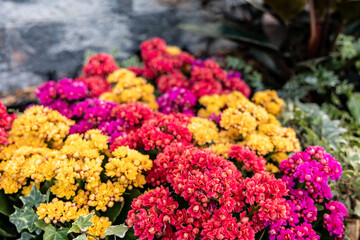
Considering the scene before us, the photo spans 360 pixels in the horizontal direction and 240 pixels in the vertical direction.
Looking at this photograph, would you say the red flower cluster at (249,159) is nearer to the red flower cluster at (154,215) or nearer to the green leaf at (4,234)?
the red flower cluster at (154,215)

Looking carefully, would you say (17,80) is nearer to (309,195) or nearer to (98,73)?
(98,73)

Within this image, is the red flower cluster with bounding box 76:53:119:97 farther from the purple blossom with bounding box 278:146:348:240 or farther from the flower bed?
the purple blossom with bounding box 278:146:348:240

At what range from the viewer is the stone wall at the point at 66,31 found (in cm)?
155

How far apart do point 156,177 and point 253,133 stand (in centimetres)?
41

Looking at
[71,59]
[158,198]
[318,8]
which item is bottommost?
[71,59]

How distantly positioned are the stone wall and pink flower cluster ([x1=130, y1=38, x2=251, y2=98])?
32 centimetres

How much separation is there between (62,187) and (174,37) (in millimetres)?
1590

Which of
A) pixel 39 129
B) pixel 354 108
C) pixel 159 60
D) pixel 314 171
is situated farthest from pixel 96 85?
pixel 354 108

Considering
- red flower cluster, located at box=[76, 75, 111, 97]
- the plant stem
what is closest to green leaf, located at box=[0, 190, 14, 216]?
red flower cluster, located at box=[76, 75, 111, 97]

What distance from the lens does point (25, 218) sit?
85 cm

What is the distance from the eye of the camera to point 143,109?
1073 mm

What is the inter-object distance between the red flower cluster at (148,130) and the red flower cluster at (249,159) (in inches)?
6.1

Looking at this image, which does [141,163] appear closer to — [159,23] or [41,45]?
[41,45]

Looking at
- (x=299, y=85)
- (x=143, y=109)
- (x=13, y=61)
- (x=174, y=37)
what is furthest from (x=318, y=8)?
(x=13, y=61)
